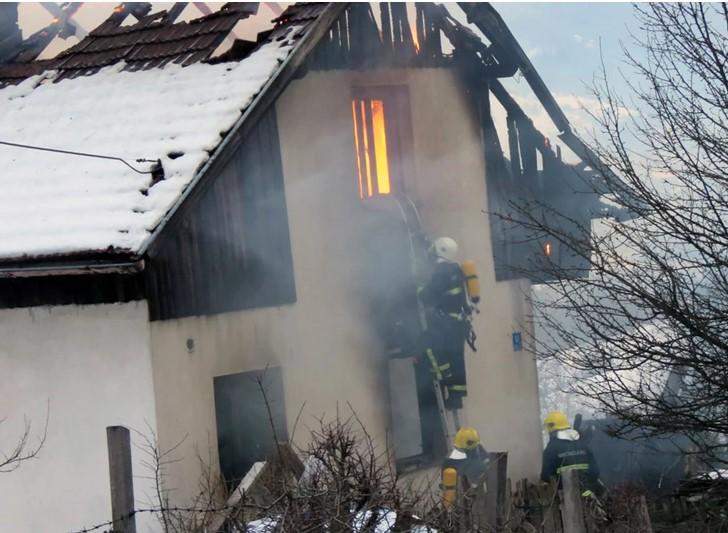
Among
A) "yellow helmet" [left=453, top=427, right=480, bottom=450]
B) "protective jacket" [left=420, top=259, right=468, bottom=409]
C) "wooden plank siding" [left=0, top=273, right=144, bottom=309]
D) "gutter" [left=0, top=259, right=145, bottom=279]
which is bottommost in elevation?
"yellow helmet" [left=453, top=427, right=480, bottom=450]

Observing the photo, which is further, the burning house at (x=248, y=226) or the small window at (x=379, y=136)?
the small window at (x=379, y=136)

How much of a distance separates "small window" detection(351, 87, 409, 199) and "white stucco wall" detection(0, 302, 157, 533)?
10.7 feet

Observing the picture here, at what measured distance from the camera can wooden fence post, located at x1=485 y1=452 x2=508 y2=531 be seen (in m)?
Result: 9.24

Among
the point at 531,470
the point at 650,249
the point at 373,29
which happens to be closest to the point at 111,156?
the point at 373,29

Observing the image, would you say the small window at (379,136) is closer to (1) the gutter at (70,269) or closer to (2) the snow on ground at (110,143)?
(2) the snow on ground at (110,143)

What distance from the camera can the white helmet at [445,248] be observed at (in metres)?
12.0

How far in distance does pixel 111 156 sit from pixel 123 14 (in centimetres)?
341

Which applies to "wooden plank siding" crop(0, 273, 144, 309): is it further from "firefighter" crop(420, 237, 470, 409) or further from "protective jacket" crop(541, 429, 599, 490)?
"protective jacket" crop(541, 429, 599, 490)

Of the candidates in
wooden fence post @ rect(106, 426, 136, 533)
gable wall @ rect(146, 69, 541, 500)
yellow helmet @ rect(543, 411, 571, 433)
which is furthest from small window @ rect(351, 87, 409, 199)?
wooden fence post @ rect(106, 426, 136, 533)

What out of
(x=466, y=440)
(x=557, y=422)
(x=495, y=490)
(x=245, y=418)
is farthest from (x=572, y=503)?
(x=245, y=418)

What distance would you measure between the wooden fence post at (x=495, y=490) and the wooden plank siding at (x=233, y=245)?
2.57m

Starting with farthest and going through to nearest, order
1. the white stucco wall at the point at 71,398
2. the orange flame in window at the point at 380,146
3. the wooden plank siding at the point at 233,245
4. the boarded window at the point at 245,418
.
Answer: the orange flame in window at the point at 380,146
the boarded window at the point at 245,418
the wooden plank siding at the point at 233,245
the white stucco wall at the point at 71,398

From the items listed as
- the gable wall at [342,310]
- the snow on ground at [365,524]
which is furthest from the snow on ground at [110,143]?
the snow on ground at [365,524]

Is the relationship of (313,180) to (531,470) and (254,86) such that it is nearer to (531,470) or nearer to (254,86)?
(254,86)
